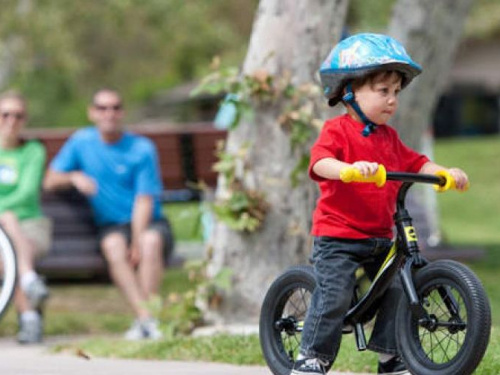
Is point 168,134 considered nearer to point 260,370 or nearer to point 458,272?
point 260,370

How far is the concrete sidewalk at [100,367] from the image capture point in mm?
6070

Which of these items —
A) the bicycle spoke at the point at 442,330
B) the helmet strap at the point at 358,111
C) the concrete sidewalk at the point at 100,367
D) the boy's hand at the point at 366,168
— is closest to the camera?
the boy's hand at the point at 366,168

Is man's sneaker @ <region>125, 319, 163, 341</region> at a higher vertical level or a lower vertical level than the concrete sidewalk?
lower

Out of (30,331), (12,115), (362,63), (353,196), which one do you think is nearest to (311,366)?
(353,196)

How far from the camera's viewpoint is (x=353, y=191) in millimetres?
5219

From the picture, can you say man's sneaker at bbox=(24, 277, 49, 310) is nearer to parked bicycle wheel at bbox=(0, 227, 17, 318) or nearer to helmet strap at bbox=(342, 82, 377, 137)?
parked bicycle wheel at bbox=(0, 227, 17, 318)

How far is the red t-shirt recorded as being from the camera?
5203 mm

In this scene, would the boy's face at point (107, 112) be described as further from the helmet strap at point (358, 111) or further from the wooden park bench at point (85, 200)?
the helmet strap at point (358, 111)

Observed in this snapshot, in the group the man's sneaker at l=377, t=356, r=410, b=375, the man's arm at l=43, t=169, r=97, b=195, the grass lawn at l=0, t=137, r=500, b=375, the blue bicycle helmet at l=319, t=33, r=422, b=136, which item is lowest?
the grass lawn at l=0, t=137, r=500, b=375

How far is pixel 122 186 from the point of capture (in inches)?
376

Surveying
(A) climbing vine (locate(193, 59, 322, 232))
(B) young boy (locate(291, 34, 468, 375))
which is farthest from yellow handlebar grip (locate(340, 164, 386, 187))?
(A) climbing vine (locate(193, 59, 322, 232))

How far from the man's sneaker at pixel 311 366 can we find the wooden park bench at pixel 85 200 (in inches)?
182

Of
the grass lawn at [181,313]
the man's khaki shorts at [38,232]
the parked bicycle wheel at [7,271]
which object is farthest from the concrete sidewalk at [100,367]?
the man's khaki shorts at [38,232]

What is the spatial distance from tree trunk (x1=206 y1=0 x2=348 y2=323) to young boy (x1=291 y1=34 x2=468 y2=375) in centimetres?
236
